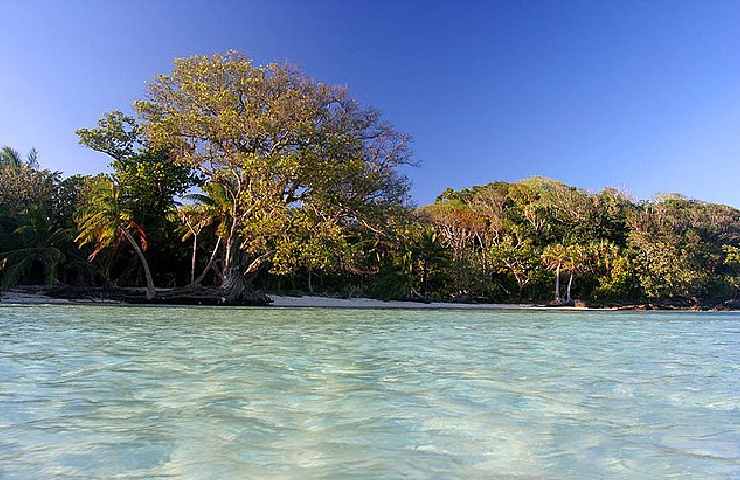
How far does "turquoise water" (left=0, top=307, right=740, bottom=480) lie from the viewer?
269cm

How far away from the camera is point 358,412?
3.78m

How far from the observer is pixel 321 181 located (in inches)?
738

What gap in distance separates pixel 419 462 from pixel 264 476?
29.0 inches

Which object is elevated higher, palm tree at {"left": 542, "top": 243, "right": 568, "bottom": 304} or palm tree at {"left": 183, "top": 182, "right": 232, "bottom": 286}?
palm tree at {"left": 183, "top": 182, "right": 232, "bottom": 286}

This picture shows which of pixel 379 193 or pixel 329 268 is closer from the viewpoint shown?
pixel 329 268

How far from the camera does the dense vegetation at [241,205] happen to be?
18375 mm

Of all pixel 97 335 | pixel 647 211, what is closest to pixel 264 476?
pixel 97 335

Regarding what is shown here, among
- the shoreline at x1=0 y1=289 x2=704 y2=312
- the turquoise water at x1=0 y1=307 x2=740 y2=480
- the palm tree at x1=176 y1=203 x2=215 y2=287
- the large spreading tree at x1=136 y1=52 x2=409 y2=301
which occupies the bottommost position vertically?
the turquoise water at x1=0 y1=307 x2=740 y2=480

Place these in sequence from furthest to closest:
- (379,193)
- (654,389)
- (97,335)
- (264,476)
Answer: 1. (379,193)
2. (97,335)
3. (654,389)
4. (264,476)

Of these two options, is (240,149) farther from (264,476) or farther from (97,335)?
(264,476)

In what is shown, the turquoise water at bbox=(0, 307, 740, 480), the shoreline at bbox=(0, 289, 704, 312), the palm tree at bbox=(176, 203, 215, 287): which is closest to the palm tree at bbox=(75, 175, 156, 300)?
the palm tree at bbox=(176, 203, 215, 287)

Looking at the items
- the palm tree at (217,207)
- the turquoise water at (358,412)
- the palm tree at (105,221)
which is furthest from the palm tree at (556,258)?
the turquoise water at (358,412)

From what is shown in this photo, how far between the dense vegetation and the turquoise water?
37.6 feet

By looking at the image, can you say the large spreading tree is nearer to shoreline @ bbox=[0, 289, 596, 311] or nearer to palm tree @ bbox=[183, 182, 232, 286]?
palm tree @ bbox=[183, 182, 232, 286]
